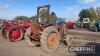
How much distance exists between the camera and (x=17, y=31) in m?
14.6

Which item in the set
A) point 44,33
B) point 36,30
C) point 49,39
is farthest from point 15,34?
point 44,33

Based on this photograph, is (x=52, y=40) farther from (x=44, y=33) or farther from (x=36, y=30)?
(x=36, y=30)

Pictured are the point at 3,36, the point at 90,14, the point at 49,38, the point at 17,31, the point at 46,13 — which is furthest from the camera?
the point at 90,14

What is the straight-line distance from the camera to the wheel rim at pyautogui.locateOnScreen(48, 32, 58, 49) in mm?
10064

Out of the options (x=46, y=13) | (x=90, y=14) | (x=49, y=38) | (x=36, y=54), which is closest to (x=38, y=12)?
(x=46, y=13)

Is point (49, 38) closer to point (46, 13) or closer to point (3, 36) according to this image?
point (46, 13)

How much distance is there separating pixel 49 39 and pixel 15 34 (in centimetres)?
492

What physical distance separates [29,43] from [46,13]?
181cm

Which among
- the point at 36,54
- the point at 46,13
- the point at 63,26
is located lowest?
the point at 36,54

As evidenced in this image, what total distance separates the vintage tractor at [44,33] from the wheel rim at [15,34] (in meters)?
3.20

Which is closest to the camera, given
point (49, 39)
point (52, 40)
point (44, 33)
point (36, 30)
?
point (44, 33)

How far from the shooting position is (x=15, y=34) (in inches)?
568

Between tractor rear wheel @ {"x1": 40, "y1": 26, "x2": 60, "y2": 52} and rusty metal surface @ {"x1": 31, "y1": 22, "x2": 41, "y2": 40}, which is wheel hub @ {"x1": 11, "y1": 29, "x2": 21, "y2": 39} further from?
tractor rear wheel @ {"x1": 40, "y1": 26, "x2": 60, "y2": 52}

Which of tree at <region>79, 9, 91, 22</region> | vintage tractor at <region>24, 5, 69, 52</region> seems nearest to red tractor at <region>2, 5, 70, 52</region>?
vintage tractor at <region>24, 5, 69, 52</region>
